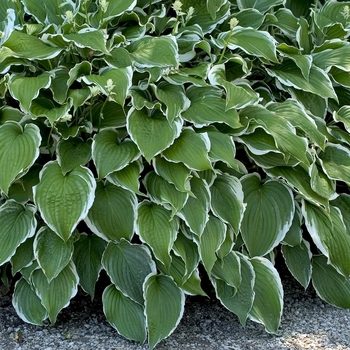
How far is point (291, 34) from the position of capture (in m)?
3.60

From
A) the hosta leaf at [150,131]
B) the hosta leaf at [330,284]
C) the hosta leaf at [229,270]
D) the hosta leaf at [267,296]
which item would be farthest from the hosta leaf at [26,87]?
the hosta leaf at [330,284]

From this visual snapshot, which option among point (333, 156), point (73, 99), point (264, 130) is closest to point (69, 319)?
point (73, 99)

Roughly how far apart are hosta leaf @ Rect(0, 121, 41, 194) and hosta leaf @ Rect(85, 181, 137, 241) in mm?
345

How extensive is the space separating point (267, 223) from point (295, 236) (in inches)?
7.6

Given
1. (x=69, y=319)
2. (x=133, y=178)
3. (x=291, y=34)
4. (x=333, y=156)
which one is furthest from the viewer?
(x=291, y=34)

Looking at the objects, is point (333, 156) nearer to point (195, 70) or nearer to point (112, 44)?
point (195, 70)

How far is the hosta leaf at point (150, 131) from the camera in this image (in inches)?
109

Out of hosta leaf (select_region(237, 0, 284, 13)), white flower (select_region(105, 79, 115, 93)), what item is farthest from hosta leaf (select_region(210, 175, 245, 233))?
hosta leaf (select_region(237, 0, 284, 13))

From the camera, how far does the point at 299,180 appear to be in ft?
9.99

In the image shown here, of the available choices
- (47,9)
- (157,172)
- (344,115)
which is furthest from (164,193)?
(47,9)

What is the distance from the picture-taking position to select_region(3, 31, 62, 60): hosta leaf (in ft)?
9.75

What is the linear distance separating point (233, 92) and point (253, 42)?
1.19 ft

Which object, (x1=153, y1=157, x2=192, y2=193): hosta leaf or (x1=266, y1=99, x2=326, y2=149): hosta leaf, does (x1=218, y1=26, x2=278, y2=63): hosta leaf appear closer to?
(x1=266, y1=99, x2=326, y2=149): hosta leaf

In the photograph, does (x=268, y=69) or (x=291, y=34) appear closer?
(x=268, y=69)
